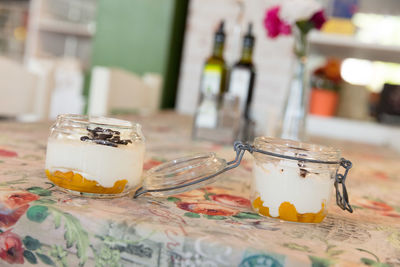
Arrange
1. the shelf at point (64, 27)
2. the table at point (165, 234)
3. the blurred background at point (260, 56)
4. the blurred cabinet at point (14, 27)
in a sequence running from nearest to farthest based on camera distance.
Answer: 1. the table at point (165, 234)
2. the blurred background at point (260, 56)
3. the shelf at point (64, 27)
4. the blurred cabinet at point (14, 27)

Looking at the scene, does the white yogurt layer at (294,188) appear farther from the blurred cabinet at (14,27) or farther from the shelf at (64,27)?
the blurred cabinet at (14,27)

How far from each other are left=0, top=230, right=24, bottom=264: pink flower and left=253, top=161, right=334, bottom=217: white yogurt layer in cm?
26

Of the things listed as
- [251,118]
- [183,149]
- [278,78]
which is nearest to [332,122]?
[278,78]

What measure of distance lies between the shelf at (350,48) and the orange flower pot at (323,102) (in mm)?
272

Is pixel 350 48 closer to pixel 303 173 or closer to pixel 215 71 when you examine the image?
pixel 215 71

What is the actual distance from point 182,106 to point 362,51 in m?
1.22

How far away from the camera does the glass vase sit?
1.36m

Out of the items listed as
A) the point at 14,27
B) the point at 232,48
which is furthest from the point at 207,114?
the point at 14,27

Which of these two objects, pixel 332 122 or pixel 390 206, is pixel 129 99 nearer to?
pixel 332 122

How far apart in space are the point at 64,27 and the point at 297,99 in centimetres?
296

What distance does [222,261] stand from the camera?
1.29 ft

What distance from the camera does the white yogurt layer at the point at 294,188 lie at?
0.49 m

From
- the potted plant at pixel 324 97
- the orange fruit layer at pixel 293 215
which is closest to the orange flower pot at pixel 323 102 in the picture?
the potted plant at pixel 324 97

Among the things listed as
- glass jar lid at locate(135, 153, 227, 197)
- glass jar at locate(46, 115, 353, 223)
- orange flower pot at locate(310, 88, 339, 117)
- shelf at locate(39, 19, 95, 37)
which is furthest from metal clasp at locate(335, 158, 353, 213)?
shelf at locate(39, 19, 95, 37)
